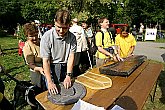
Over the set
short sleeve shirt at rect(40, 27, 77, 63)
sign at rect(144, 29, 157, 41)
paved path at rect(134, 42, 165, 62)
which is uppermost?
short sleeve shirt at rect(40, 27, 77, 63)

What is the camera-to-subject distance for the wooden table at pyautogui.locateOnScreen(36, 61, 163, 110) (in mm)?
2092

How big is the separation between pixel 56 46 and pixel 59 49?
0.06 metres

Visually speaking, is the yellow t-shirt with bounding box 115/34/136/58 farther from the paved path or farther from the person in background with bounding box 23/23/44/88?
the paved path

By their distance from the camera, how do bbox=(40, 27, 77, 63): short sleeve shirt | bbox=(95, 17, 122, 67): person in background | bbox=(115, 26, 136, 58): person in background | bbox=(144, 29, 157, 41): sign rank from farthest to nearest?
bbox=(144, 29, 157, 41): sign, bbox=(115, 26, 136, 58): person in background, bbox=(95, 17, 122, 67): person in background, bbox=(40, 27, 77, 63): short sleeve shirt

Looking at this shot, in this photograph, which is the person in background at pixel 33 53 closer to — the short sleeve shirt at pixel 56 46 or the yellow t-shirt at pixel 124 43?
the short sleeve shirt at pixel 56 46

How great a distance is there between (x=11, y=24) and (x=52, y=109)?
2671cm

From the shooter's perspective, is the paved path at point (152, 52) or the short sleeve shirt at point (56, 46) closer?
the short sleeve shirt at point (56, 46)

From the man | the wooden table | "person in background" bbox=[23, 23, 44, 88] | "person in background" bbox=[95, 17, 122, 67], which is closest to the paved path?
"person in background" bbox=[95, 17, 122, 67]

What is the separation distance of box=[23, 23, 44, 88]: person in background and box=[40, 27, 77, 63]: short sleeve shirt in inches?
17.3

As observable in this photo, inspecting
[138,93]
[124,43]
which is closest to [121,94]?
[138,93]

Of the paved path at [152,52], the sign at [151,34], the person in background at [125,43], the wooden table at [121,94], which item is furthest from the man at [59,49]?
the sign at [151,34]

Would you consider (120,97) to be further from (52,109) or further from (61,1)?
(61,1)

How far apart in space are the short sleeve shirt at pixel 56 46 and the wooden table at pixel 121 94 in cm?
51

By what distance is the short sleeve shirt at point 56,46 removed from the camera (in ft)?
8.30
